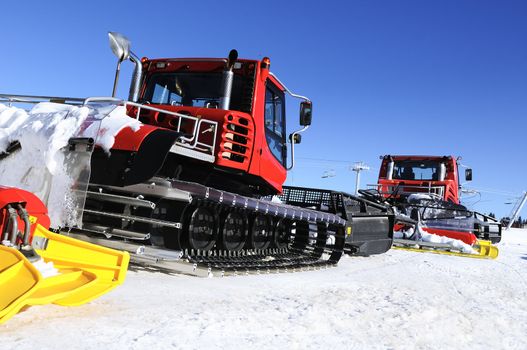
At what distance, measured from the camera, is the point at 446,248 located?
993cm

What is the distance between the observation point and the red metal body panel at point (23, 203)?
248 centimetres

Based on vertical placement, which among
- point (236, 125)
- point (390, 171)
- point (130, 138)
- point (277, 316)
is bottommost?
point (277, 316)

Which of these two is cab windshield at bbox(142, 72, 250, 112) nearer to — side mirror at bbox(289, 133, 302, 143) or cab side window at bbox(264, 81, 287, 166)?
cab side window at bbox(264, 81, 287, 166)

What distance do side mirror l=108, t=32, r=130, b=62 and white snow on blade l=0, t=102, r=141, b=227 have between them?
52 cm

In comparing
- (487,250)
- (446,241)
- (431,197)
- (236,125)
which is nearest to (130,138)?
(236,125)

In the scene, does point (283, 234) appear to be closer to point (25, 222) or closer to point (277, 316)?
point (277, 316)

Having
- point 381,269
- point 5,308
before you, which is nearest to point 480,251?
point 381,269

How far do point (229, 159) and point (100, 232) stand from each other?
4.64 feet

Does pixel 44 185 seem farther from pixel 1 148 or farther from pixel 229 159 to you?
pixel 229 159

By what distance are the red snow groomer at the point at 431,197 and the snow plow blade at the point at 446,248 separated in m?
0.06

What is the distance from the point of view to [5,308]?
1979mm

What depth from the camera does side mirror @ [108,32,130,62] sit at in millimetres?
4227

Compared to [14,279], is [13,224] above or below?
above

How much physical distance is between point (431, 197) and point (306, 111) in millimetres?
7859
